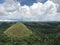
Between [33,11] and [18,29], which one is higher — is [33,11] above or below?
above

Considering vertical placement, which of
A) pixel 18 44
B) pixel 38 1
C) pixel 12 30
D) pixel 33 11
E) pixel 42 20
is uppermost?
pixel 38 1

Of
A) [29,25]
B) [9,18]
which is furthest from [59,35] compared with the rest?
[9,18]

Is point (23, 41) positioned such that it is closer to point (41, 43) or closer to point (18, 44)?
point (18, 44)
